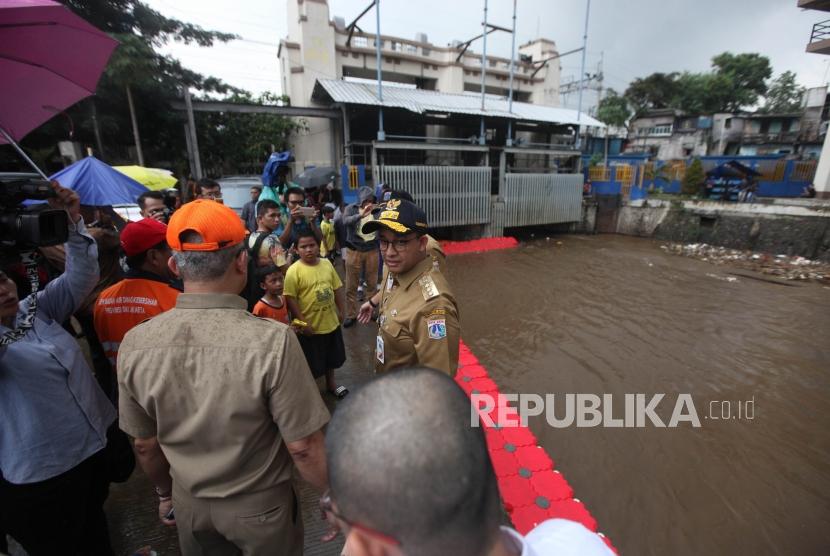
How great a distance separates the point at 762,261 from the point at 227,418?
13.8 meters

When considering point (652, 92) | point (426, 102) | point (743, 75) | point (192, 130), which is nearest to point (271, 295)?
point (192, 130)

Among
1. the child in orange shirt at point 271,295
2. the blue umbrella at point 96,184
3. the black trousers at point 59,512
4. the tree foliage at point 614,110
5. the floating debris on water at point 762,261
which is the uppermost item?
the tree foliage at point 614,110

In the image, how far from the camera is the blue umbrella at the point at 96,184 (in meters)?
4.33

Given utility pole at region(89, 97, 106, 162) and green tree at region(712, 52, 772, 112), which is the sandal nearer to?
utility pole at region(89, 97, 106, 162)

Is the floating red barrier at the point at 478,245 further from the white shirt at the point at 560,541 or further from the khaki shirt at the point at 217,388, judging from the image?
the white shirt at the point at 560,541

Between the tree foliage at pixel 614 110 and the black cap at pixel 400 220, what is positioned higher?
the tree foliage at pixel 614 110

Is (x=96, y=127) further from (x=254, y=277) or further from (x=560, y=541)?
(x=560, y=541)

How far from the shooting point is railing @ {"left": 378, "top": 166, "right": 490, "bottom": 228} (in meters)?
10.3

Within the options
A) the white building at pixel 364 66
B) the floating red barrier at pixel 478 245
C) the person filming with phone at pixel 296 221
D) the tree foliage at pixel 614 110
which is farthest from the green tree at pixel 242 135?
the tree foliage at pixel 614 110

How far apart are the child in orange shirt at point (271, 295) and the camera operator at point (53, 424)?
3.38ft

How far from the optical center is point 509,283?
27.2 ft

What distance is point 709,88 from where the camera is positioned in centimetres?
3195

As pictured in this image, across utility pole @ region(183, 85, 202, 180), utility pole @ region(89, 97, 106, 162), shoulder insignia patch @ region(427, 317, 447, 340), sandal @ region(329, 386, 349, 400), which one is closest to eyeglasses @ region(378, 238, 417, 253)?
shoulder insignia patch @ region(427, 317, 447, 340)

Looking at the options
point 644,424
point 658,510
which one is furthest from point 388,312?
point 644,424
